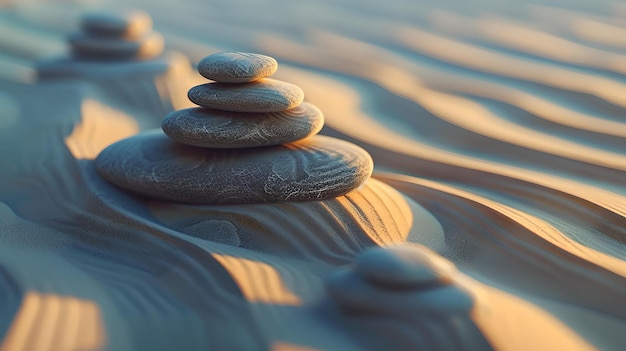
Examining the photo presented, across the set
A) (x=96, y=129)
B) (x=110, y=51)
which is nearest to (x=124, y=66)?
(x=110, y=51)

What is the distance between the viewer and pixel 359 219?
224 cm

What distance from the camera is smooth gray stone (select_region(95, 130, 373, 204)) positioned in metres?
2.21

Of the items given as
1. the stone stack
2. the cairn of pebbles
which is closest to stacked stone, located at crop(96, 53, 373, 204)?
the stone stack

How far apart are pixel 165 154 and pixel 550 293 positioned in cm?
111

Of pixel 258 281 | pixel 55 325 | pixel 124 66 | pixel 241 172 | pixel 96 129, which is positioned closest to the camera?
pixel 55 325

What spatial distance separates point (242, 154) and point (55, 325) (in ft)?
2.49

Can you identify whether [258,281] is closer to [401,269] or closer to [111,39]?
[401,269]

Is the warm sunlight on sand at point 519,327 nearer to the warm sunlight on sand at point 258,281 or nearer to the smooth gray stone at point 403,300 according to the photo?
the smooth gray stone at point 403,300

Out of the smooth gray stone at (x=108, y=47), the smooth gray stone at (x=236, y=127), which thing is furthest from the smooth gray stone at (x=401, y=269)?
the smooth gray stone at (x=108, y=47)

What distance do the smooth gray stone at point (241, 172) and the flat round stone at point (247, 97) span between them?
12 cm

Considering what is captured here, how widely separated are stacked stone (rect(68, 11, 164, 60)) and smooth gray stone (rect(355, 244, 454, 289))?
2.49m

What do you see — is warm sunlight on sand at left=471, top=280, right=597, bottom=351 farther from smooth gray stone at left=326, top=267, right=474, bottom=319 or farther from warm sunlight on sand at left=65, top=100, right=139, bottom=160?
warm sunlight on sand at left=65, top=100, right=139, bottom=160

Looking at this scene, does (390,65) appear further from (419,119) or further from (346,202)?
(346,202)

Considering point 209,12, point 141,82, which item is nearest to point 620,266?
point 141,82
